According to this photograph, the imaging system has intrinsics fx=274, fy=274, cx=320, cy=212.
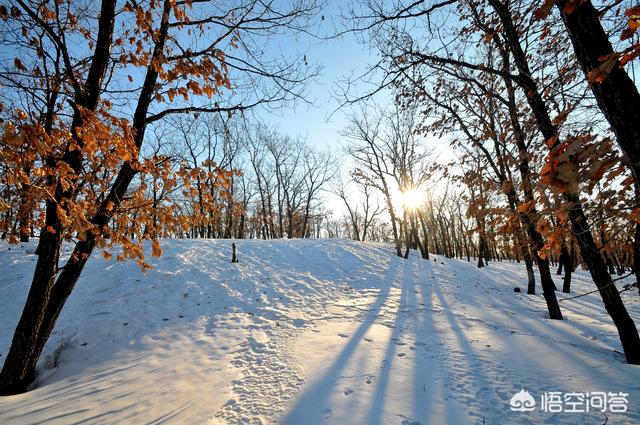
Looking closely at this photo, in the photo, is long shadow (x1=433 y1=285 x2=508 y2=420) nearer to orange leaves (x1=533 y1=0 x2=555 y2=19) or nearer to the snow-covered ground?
A: the snow-covered ground

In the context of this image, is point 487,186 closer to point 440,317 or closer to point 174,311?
point 440,317

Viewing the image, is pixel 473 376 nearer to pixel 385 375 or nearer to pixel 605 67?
pixel 385 375

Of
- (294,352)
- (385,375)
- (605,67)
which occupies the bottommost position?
(294,352)

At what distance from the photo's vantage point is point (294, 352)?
15.8 ft

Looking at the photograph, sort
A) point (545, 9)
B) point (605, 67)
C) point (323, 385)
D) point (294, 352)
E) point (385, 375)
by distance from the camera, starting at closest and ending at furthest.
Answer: point (605, 67), point (545, 9), point (323, 385), point (385, 375), point (294, 352)

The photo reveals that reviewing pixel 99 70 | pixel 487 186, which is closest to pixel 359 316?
pixel 487 186

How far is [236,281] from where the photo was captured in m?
9.22

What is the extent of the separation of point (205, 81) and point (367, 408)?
4.49 meters

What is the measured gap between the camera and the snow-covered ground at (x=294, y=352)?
10.4 ft

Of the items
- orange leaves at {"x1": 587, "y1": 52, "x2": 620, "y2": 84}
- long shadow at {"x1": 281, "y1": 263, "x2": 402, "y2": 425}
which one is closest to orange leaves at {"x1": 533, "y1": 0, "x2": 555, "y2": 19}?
orange leaves at {"x1": 587, "y1": 52, "x2": 620, "y2": 84}

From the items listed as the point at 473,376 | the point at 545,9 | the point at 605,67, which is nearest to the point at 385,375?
the point at 473,376

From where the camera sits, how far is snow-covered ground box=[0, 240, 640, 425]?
3.16 meters

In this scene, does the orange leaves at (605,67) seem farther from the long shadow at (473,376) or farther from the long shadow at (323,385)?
the long shadow at (323,385)

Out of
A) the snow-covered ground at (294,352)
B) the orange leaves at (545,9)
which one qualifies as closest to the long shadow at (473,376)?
the snow-covered ground at (294,352)
